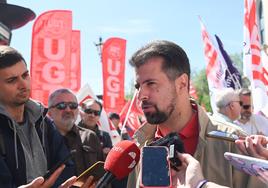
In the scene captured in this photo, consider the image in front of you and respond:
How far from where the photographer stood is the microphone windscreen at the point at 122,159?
1.82 m

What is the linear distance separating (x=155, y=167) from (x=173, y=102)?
63 cm

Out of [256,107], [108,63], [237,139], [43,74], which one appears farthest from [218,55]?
[237,139]

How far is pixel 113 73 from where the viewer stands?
1136 cm

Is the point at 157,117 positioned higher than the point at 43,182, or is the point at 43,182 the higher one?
the point at 157,117

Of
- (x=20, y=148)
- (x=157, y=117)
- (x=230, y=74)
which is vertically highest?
(x=230, y=74)

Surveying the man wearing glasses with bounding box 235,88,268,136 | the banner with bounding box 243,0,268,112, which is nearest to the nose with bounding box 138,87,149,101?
the banner with bounding box 243,0,268,112

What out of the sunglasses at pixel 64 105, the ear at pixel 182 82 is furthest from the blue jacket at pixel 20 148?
the sunglasses at pixel 64 105

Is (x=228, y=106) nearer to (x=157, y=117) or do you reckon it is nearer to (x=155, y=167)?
(x=157, y=117)

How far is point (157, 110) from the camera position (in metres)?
2.04

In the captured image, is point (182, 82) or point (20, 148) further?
point (20, 148)

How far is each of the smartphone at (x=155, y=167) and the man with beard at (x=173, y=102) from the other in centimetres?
48

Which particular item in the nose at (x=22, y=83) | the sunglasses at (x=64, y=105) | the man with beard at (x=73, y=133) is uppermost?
the nose at (x=22, y=83)

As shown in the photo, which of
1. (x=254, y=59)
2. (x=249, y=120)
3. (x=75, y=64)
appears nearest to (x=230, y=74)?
(x=249, y=120)

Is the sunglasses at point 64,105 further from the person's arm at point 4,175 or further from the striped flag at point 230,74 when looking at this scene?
the striped flag at point 230,74
